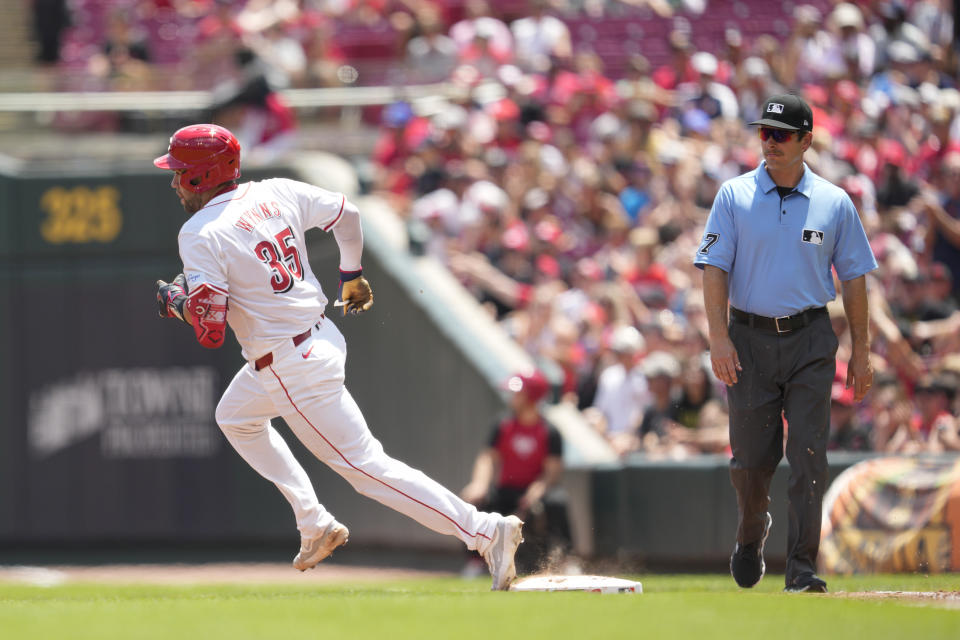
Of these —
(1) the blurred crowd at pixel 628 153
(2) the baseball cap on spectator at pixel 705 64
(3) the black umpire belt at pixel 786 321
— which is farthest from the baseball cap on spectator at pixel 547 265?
(3) the black umpire belt at pixel 786 321

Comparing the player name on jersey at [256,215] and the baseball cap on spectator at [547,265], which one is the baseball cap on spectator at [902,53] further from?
the player name on jersey at [256,215]

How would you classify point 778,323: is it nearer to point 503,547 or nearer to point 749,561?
point 749,561

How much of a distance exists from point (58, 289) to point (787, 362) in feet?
28.2

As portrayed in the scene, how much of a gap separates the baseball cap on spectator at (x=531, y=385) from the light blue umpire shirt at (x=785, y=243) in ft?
12.2

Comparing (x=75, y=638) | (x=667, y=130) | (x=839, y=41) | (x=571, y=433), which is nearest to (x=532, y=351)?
(x=571, y=433)

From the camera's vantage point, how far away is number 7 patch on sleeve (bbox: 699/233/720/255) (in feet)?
20.7

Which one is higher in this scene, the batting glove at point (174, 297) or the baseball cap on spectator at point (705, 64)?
the baseball cap on spectator at point (705, 64)

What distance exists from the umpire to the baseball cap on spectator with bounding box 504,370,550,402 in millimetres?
3661

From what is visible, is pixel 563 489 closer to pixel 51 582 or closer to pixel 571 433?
pixel 571 433

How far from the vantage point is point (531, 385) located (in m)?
9.94

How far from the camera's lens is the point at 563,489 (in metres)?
10.2

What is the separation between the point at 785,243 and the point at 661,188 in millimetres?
6062

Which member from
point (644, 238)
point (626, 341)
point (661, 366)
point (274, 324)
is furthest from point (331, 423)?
point (644, 238)

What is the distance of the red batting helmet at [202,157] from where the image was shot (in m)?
6.22
